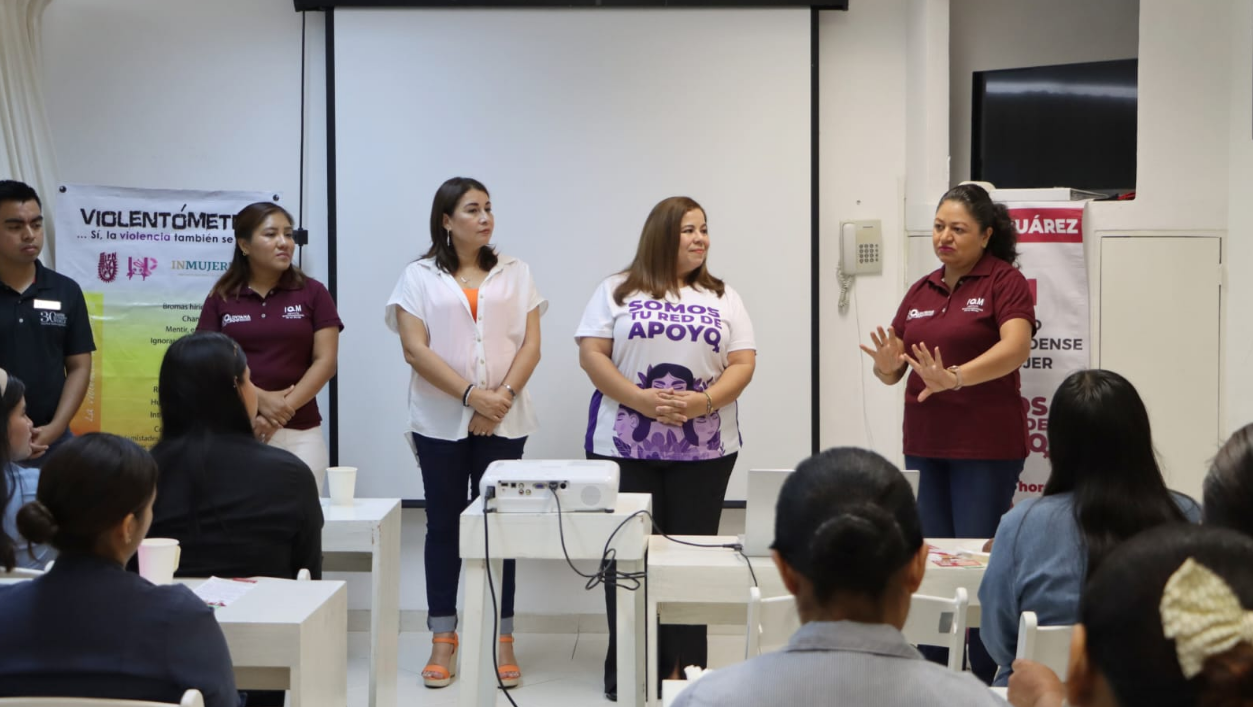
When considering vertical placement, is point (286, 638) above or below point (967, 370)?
below

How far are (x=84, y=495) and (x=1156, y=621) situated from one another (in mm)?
1532

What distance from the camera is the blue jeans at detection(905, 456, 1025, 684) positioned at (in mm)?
3490

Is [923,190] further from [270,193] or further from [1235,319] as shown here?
[270,193]

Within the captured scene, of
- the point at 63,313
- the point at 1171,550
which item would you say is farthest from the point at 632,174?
the point at 1171,550

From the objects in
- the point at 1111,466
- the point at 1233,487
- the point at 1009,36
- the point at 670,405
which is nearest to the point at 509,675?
the point at 670,405

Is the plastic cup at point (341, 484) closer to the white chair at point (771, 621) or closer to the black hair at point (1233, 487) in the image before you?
the white chair at point (771, 621)

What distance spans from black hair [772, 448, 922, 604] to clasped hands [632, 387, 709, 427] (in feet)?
7.45

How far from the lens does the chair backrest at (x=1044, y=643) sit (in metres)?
1.92

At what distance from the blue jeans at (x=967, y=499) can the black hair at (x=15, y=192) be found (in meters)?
3.22

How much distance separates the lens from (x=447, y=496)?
4.10 metres

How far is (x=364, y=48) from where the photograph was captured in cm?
464

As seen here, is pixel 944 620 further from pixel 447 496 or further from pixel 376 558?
pixel 447 496

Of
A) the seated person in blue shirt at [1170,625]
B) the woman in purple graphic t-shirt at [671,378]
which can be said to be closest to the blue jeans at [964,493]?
the woman in purple graphic t-shirt at [671,378]

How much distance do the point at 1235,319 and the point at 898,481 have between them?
3.49m
